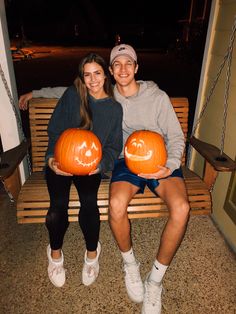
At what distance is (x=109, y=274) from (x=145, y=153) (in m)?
1.27

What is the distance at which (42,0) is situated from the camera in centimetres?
5081

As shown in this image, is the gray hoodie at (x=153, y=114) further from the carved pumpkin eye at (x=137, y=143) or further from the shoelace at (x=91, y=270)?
the shoelace at (x=91, y=270)

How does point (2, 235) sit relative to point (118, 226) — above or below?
below

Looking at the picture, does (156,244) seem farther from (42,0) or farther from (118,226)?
(42,0)

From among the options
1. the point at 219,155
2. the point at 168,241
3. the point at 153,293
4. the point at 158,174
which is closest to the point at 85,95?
the point at 158,174

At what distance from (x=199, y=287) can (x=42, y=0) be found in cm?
5861

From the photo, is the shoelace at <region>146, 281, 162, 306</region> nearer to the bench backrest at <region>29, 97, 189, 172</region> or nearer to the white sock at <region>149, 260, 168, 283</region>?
the white sock at <region>149, 260, 168, 283</region>

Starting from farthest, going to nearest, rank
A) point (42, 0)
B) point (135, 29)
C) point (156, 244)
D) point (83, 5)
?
point (42, 0) < point (83, 5) < point (135, 29) < point (156, 244)

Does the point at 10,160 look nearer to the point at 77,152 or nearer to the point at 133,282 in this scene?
the point at 77,152

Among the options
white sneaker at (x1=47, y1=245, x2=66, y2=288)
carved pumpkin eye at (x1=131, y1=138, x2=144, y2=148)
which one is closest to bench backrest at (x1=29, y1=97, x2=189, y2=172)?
carved pumpkin eye at (x1=131, y1=138, x2=144, y2=148)

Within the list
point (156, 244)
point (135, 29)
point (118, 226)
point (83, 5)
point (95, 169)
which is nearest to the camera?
point (118, 226)

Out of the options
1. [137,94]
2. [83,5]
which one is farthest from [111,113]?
[83,5]

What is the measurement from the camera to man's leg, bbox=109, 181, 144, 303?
2.47m

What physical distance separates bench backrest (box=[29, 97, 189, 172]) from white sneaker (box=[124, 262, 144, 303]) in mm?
1621
